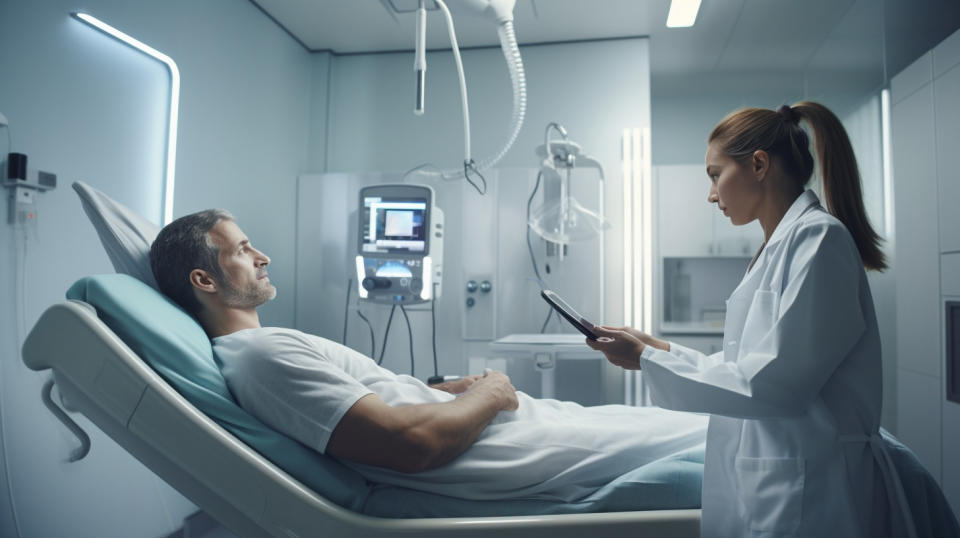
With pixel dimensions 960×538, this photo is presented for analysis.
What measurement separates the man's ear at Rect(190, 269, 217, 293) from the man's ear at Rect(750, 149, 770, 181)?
1.26 meters

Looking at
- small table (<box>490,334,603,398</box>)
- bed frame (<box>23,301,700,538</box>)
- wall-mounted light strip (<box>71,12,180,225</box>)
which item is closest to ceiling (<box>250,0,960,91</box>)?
wall-mounted light strip (<box>71,12,180,225</box>)

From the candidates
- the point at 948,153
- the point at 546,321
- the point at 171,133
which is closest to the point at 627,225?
the point at 546,321

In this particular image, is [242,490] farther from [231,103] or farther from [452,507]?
[231,103]

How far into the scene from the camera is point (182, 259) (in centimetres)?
139

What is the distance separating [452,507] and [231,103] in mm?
2631

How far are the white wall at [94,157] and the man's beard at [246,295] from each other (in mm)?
892

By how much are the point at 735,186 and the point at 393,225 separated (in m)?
2.08

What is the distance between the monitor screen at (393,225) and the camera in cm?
297

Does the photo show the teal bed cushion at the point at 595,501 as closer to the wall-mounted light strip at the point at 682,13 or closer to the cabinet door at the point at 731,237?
the wall-mounted light strip at the point at 682,13

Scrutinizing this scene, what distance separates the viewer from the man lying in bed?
1.06 m

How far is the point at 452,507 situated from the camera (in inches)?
43.5

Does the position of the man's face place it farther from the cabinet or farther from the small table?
the cabinet

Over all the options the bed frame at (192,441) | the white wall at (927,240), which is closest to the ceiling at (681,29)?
the white wall at (927,240)

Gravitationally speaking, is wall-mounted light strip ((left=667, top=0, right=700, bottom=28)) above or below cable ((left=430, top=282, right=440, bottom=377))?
above
